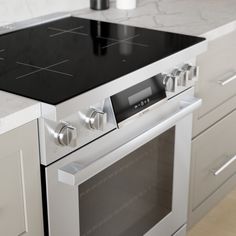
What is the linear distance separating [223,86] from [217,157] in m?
0.32

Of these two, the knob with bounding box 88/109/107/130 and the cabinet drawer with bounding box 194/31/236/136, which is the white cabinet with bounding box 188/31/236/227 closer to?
the cabinet drawer with bounding box 194/31/236/136

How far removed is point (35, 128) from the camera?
4.72ft

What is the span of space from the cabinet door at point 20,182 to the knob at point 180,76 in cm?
63

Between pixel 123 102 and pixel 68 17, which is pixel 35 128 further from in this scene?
Result: pixel 68 17

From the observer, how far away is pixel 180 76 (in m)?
1.90

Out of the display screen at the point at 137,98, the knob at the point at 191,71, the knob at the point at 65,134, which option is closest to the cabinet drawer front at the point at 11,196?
the knob at the point at 65,134

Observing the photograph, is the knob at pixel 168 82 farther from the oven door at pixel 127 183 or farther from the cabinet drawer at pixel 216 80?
the cabinet drawer at pixel 216 80

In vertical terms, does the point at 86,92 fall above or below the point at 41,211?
above

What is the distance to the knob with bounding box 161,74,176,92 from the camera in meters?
1.85

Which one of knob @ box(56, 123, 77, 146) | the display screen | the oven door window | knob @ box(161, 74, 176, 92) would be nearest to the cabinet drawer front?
knob @ box(56, 123, 77, 146)

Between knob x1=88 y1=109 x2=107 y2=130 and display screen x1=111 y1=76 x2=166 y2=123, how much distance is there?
0.07 metres

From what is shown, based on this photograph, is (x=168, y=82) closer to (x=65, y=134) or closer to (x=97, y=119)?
(x=97, y=119)

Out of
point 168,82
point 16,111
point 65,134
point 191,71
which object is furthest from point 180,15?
point 16,111

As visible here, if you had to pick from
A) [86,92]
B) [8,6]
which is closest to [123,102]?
[86,92]
